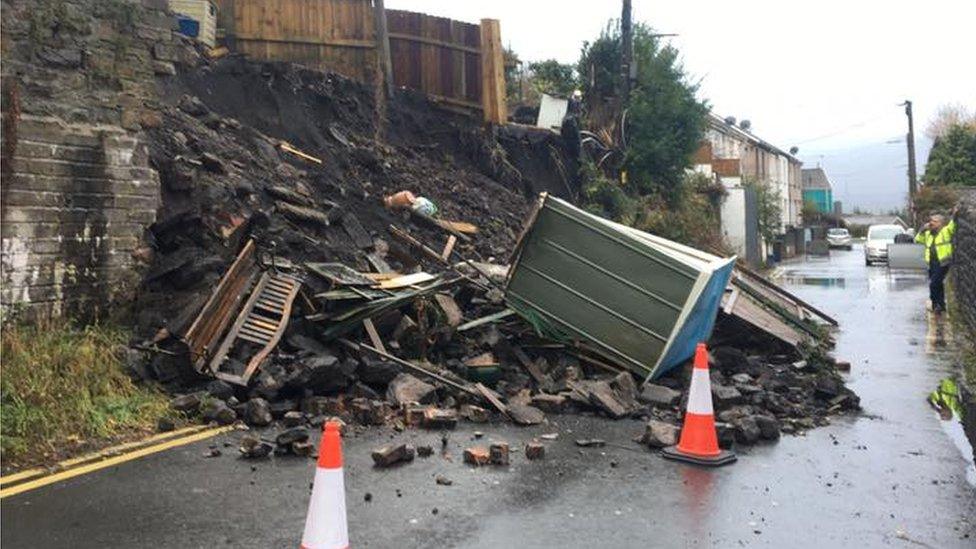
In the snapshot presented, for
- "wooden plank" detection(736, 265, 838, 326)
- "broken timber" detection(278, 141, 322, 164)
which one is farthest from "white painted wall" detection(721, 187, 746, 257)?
"broken timber" detection(278, 141, 322, 164)

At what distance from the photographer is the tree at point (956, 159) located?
35.5 metres

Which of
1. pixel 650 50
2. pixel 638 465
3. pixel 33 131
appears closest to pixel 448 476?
pixel 638 465

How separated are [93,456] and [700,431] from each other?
4252mm

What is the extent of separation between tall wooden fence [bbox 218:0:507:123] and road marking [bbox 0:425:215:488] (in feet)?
31.7

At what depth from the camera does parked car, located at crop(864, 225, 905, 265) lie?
35094mm

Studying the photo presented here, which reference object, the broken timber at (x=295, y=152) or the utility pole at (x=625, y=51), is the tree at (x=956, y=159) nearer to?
the utility pole at (x=625, y=51)

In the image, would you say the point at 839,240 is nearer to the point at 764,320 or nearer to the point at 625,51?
the point at 625,51

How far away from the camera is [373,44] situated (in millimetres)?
15883

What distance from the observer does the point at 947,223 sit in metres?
16.1

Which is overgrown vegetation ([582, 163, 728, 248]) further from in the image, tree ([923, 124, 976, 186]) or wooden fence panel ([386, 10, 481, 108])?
tree ([923, 124, 976, 186])

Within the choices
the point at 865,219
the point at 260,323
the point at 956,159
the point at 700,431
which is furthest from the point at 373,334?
the point at 865,219

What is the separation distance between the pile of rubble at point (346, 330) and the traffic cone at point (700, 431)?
0.88 feet

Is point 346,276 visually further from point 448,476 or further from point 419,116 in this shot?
point 419,116

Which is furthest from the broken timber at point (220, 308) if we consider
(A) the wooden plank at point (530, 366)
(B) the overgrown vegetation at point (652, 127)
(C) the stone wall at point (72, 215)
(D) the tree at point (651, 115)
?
(D) the tree at point (651, 115)
